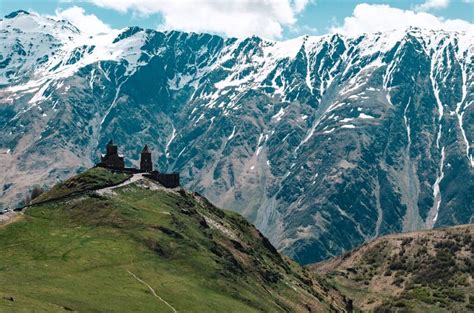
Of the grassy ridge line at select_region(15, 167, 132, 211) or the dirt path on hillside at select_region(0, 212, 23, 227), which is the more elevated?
the grassy ridge line at select_region(15, 167, 132, 211)

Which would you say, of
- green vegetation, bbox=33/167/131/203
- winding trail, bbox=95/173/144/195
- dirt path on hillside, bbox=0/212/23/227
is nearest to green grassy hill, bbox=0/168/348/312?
green vegetation, bbox=33/167/131/203

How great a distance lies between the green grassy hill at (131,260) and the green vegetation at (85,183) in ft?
0.95

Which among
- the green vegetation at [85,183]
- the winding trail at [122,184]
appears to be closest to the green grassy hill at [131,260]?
the green vegetation at [85,183]

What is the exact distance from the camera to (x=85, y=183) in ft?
528

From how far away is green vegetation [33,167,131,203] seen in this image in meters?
155

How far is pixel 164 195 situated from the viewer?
554 ft

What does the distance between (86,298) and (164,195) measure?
78202 mm

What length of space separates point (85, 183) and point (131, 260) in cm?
5082

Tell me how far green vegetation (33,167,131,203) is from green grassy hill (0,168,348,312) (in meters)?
0.29

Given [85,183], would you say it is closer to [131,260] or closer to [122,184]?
[122,184]

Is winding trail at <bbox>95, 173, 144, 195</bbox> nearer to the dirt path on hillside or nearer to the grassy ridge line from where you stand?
the grassy ridge line

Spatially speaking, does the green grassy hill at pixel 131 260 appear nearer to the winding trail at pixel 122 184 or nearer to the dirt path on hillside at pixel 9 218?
the winding trail at pixel 122 184

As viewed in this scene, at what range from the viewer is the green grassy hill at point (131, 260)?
309 feet

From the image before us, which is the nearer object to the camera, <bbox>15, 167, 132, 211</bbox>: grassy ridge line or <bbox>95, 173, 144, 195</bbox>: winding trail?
<bbox>15, 167, 132, 211</bbox>: grassy ridge line
